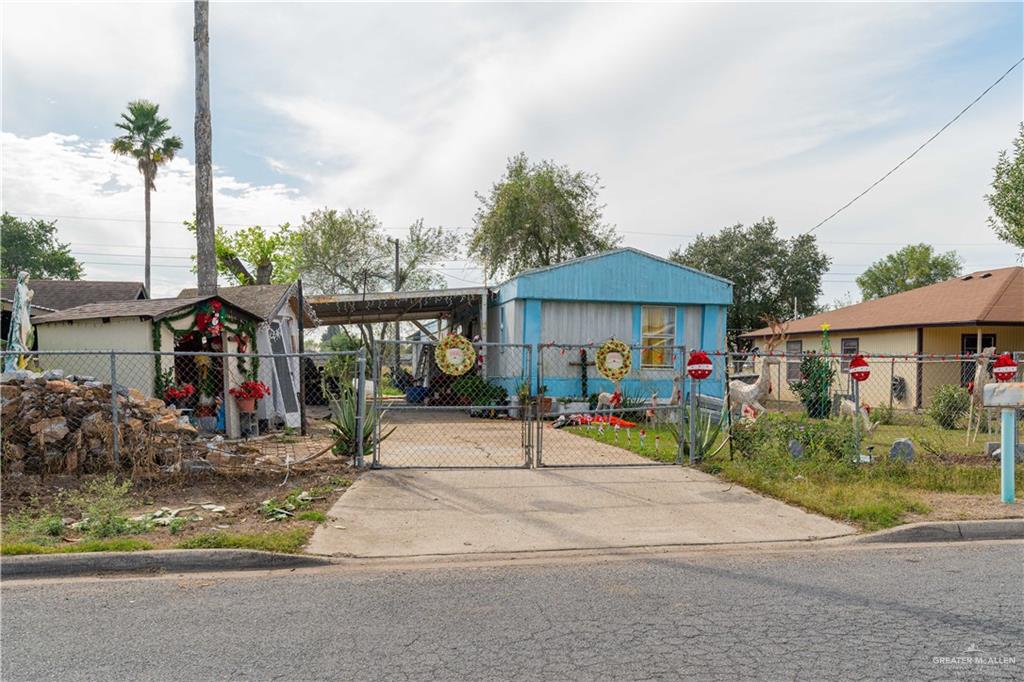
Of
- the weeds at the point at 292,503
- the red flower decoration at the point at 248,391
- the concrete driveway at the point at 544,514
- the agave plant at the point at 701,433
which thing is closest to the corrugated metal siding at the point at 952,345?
the agave plant at the point at 701,433

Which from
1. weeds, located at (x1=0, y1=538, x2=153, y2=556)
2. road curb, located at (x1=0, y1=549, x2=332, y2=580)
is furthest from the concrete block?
weeds, located at (x1=0, y1=538, x2=153, y2=556)

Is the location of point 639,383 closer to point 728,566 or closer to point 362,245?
point 728,566

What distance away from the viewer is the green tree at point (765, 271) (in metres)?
35.9

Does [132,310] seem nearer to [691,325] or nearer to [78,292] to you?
[691,325]

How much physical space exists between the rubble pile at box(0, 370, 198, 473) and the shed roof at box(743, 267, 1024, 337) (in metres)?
19.9

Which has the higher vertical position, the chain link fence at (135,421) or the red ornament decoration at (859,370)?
the red ornament decoration at (859,370)

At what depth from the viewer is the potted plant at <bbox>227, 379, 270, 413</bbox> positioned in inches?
480

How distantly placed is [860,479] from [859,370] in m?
1.40

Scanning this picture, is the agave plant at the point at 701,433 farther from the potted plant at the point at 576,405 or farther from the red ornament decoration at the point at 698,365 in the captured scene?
the potted plant at the point at 576,405

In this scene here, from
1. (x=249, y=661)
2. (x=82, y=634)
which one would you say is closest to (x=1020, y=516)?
(x=249, y=661)

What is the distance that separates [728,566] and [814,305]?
34.8m

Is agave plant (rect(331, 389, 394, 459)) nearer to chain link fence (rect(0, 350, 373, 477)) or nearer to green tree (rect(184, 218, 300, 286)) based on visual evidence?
chain link fence (rect(0, 350, 373, 477))

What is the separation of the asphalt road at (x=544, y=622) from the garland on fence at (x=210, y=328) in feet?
22.1

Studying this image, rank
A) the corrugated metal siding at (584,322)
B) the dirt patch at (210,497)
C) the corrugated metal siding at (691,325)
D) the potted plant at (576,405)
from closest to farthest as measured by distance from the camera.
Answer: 1. the dirt patch at (210,497)
2. the potted plant at (576,405)
3. the corrugated metal siding at (584,322)
4. the corrugated metal siding at (691,325)
